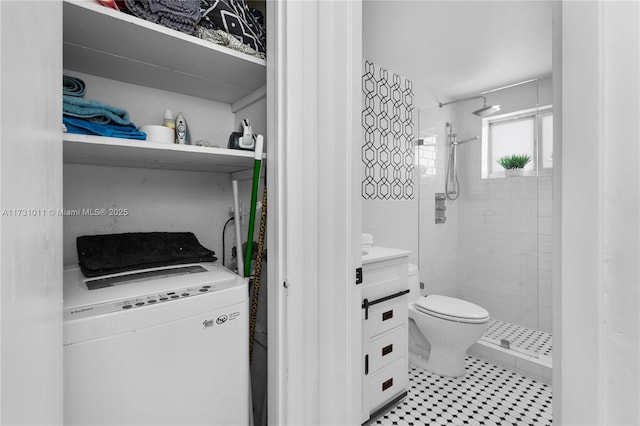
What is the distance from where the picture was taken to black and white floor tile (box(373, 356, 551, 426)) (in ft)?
5.00

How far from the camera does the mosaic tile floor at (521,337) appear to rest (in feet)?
6.82

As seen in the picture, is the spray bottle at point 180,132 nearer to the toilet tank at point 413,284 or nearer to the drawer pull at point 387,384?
the drawer pull at point 387,384

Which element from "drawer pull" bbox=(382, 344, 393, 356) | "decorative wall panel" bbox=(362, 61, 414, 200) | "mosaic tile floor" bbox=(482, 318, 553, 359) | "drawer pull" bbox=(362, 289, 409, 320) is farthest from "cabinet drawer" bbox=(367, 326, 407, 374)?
"mosaic tile floor" bbox=(482, 318, 553, 359)

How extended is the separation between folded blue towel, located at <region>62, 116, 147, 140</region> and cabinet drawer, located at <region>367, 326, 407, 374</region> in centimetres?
131

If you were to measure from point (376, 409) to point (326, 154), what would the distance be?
1.32m

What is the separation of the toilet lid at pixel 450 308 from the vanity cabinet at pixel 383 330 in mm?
342

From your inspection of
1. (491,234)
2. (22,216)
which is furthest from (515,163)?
(22,216)

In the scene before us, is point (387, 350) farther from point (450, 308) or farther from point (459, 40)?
point (459, 40)

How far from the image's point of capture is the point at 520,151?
2596mm

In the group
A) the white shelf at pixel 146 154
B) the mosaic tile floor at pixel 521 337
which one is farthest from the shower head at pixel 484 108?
the white shelf at pixel 146 154

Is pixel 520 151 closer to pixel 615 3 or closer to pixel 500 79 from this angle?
pixel 500 79

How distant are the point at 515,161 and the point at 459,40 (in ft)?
3.98

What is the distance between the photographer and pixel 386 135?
6.94 feet

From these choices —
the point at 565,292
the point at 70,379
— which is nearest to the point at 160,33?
the point at 70,379
